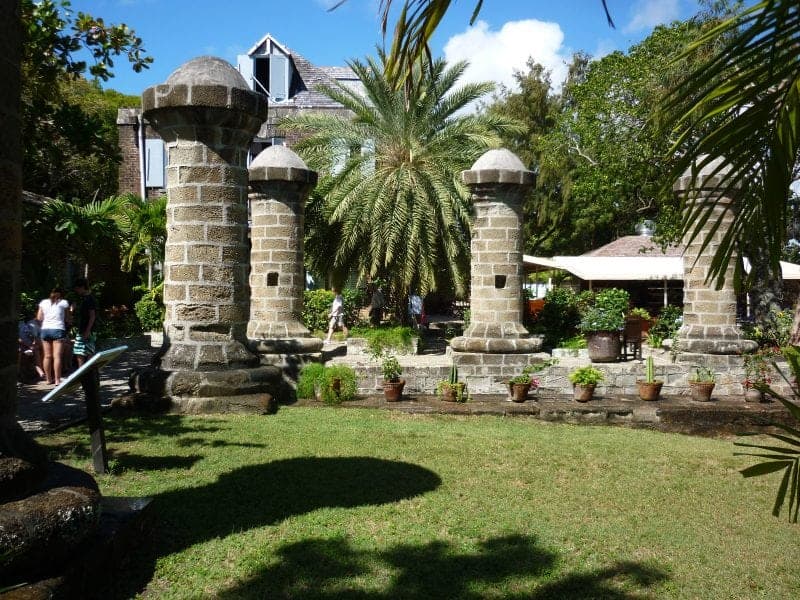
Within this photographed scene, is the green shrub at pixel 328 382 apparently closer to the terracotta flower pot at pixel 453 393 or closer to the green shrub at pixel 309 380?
the green shrub at pixel 309 380

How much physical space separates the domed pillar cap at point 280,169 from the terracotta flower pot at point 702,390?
737 centimetres

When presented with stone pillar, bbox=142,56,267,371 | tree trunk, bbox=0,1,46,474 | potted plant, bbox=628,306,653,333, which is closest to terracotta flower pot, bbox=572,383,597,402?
stone pillar, bbox=142,56,267,371

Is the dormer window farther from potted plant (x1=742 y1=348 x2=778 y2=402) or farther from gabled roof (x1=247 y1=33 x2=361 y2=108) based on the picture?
potted plant (x1=742 y1=348 x2=778 y2=402)

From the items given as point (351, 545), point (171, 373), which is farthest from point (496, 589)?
point (171, 373)

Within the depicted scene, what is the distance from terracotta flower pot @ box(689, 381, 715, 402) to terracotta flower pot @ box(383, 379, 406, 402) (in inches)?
182

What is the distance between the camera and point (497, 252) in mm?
11820

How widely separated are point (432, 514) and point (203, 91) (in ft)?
20.2

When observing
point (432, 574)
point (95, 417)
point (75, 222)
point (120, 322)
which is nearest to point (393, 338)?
point (75, 222)

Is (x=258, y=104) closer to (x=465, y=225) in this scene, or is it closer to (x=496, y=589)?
(x=496, y=589)

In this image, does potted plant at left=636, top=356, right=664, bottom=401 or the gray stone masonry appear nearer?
potted plant at left=636, top=356, right=664, bottom=401

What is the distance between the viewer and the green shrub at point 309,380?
10.5 m

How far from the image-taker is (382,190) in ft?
53.3

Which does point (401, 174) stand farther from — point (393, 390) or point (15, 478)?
point (15, 478)

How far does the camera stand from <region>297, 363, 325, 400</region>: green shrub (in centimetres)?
1054
